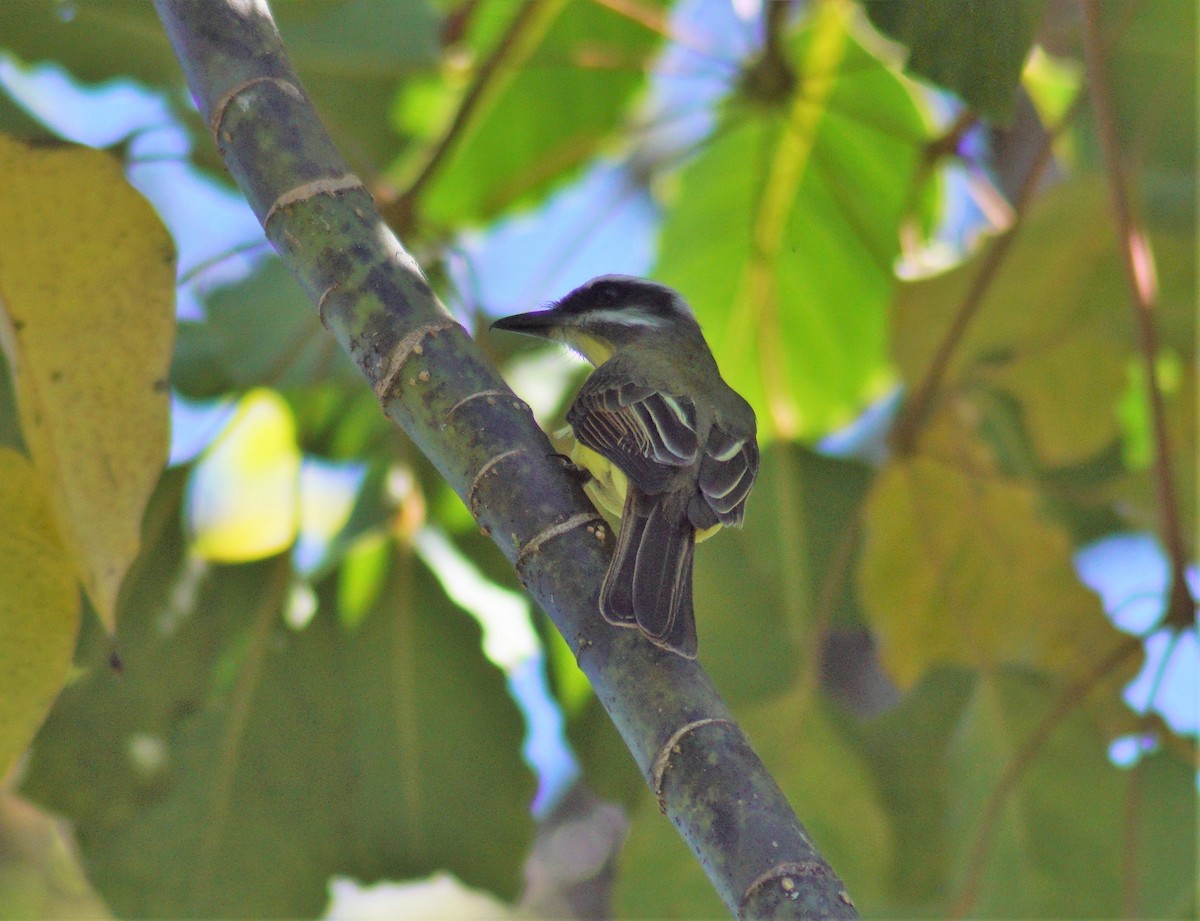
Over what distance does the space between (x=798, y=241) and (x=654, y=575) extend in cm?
193

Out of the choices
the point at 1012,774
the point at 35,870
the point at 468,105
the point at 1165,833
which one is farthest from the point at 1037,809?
the point at 35,870

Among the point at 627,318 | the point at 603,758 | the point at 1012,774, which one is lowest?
the point at 603,758

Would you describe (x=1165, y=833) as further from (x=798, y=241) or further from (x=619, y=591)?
(x=619, y=591)

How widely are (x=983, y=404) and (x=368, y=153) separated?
158cm

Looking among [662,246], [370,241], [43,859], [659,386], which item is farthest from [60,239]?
[43,859]

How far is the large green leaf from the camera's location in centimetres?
252

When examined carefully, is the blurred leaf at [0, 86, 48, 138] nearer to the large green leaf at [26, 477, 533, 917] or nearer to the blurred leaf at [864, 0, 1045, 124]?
the large green leaf at [26, 477, 533, 917]

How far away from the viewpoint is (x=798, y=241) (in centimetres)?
331

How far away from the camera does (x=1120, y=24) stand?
2.67 meters

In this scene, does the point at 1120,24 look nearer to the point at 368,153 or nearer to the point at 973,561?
the point at 973,561

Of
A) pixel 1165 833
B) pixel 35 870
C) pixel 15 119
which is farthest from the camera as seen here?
pixel 35 870

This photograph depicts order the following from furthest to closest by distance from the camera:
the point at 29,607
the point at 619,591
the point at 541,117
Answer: the point at 541,117, the point at 29,607, the point at 619,591

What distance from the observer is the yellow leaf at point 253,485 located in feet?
9.46

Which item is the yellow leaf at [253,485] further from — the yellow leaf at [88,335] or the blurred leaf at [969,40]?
the blurred leaf at [969,40]
